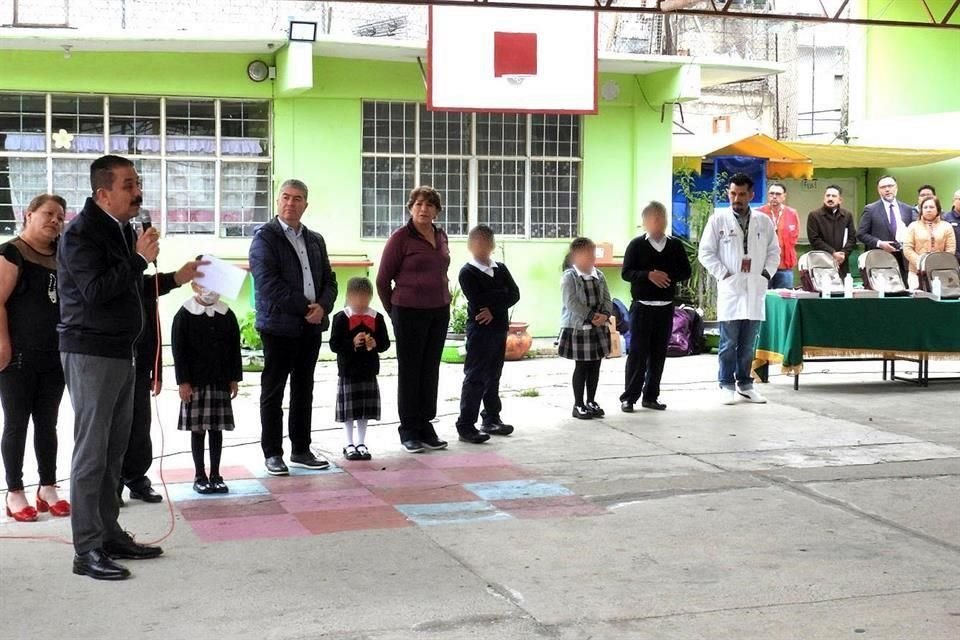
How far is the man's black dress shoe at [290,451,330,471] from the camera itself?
27.5 feet

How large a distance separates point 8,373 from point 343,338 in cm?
233

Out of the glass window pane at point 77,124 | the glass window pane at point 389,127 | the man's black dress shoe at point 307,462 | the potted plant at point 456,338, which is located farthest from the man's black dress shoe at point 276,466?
the glass window pane at point 389,127

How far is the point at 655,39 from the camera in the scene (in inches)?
1165

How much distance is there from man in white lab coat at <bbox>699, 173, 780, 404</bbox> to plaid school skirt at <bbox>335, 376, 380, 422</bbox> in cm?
386

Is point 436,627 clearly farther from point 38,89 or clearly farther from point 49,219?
point 38,89

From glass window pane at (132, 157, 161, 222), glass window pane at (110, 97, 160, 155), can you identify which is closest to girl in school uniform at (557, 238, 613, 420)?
glass window pane at (132, 157, 161, 222)

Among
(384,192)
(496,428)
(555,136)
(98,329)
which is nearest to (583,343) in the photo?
(496,428)

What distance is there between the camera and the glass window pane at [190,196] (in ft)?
53.1

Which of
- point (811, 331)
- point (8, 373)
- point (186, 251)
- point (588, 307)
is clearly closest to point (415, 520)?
point (8, 373)

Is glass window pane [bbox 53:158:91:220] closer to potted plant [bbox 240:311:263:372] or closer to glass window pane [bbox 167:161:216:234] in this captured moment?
glass window pane [bbox 167:161:216:234]

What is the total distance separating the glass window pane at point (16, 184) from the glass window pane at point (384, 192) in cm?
404

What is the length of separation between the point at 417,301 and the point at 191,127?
8270 millimetres

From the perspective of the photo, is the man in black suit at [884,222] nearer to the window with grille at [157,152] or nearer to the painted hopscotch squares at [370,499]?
the window with grille at [157,152]

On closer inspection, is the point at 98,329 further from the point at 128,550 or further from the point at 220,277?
the point at 128,550
